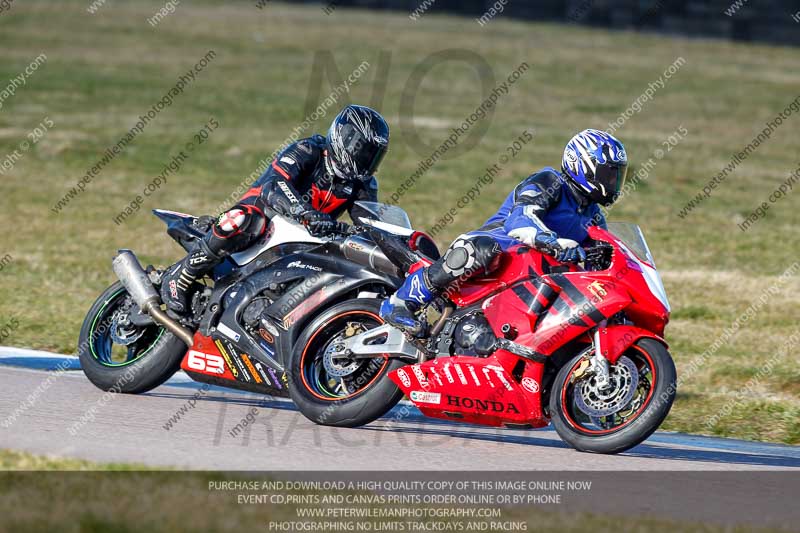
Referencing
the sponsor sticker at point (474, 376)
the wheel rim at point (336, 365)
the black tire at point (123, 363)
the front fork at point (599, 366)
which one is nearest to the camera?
the front fork at point (599, 366)

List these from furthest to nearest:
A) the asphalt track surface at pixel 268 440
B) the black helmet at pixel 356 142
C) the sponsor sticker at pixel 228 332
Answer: the black helmet at pixel 356 142 → the sponsor sticker at pixel 228 332 → the asphalt track surface at pixel 268 440

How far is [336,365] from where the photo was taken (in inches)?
306

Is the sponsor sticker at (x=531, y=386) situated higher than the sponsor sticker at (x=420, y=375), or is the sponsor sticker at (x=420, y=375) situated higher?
the sponsor sticker at (x=531, y=386)

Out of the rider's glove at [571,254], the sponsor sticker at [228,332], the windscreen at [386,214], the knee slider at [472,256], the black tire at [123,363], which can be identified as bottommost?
the black tire at [123,363]

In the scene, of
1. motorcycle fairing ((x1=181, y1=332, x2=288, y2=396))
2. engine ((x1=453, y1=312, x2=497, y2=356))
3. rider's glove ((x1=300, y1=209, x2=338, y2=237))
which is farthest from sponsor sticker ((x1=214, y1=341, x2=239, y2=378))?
engine ((x1=453, y1=312, x2=497, y2=356))

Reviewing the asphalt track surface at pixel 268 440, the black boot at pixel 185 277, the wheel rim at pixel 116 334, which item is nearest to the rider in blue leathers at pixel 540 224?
the asphalt track surface at pixel 268 440

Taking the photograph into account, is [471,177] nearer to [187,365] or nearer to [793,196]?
[793,196]

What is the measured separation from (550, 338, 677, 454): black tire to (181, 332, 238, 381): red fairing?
2.14 m

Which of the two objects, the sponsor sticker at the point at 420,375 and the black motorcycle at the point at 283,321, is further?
the black motorcycle at the point at 283,321

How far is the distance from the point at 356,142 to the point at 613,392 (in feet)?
7.87

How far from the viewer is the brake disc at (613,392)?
275 inches

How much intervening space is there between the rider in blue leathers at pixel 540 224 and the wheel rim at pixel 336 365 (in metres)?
0.30

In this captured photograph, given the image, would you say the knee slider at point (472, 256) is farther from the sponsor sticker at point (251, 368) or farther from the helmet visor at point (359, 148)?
the sponsor sticker at point (251, 368)

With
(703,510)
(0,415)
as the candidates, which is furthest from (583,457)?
(0,415)
